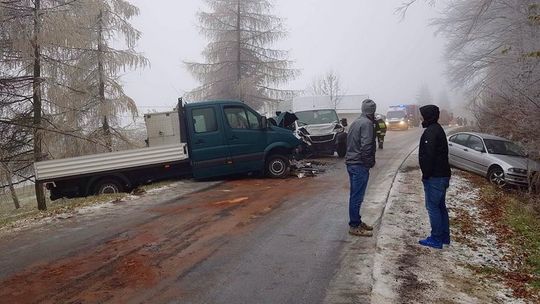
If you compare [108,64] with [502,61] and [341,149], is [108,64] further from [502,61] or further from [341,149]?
[502,61]

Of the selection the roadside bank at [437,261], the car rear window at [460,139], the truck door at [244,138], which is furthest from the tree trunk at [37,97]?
the car rear window at [460,139]

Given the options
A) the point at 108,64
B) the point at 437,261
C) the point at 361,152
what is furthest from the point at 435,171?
the point at 108,64

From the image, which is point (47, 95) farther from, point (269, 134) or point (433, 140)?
point (433, 140)

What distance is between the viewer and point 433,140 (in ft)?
18.5

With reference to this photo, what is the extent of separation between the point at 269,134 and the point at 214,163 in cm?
178

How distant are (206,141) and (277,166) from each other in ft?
7.29

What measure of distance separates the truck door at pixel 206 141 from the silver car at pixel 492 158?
8.20 m

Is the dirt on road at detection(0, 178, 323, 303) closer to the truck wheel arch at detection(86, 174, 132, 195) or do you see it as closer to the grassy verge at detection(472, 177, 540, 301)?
the truck wheel arch at detection(86, 174, 132, 195)

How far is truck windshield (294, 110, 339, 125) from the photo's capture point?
16.9 meters

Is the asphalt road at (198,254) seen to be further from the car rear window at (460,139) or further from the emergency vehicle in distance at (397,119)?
the emergency vehicle in distance at (397,119)

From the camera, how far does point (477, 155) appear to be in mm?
13344

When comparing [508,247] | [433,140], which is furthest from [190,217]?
[508,247]

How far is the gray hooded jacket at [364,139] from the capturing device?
19.6ft

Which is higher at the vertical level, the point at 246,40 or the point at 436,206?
the point at 246,40
